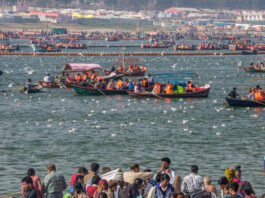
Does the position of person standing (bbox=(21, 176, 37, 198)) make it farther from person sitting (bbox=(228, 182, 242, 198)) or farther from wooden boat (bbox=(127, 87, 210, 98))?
wooden boat (bbox=(127, 87, 210, 98))

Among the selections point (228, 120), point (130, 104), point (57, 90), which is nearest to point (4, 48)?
point (57, 90)

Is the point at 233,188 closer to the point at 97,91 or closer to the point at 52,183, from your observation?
the point at 52,183

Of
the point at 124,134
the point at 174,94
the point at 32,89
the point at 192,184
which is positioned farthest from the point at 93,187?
the point at 32,89

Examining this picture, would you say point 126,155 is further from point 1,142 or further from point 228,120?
point 228,120

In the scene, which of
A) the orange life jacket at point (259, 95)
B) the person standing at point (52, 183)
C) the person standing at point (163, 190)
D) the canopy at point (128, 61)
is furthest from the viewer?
the canopy at point (128, 61)

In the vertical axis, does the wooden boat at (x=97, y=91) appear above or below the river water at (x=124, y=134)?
below

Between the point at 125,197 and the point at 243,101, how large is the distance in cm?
3518

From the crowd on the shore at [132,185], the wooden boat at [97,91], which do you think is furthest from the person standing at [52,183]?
the wooden boat at [97,91]

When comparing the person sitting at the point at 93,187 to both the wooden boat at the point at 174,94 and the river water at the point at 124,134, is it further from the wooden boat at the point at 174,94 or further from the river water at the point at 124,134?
the wooden boat at the point at 174,94

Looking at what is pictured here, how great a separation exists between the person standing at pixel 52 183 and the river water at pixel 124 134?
7964 millimetres

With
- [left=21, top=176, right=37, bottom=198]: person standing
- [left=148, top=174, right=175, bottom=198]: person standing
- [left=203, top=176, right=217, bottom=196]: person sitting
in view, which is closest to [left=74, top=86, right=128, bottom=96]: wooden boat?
[left=203, top=176, right=217, bottom=196]: person sitting

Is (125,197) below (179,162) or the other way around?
→ the other way around

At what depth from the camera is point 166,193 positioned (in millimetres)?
19500

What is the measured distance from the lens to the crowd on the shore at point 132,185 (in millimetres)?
19516
